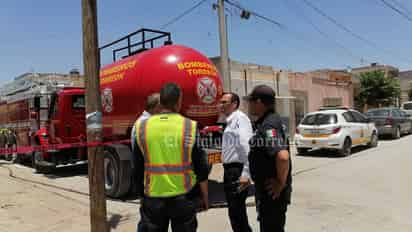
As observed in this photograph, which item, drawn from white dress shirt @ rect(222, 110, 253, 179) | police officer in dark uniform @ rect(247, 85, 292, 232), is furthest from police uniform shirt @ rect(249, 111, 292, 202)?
white dress shirt @ rect(222, 110, 253, 179)

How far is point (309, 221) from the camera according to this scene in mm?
5195

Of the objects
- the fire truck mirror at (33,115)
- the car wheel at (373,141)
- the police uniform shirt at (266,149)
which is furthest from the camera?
the car wheel at (373,141)

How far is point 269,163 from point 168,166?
920mm

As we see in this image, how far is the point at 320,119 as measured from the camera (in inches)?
471

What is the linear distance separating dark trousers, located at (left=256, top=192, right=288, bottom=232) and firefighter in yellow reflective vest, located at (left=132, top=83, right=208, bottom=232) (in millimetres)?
711

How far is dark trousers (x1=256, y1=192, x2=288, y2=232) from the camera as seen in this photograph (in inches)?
120

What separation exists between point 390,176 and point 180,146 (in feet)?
24.0

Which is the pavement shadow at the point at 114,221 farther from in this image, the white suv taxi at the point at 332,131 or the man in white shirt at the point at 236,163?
the white suv taxi at the point at 332,131

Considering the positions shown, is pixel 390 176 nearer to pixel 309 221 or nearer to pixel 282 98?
pixel 309 221

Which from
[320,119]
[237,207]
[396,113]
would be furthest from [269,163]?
[396,113]

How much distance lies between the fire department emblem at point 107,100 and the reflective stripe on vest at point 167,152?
505 cm

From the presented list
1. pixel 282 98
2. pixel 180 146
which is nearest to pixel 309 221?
pixel 180 146

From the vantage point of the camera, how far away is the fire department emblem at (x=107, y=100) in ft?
24.6

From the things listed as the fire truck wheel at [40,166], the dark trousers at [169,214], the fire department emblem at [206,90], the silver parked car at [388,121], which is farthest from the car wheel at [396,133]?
the dark trousers at [169,214]
